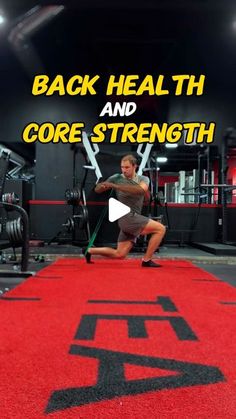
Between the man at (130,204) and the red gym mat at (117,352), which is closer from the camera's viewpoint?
the red gym mat at (117,352)

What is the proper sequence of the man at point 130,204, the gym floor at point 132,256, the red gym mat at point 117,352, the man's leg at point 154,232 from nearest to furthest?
1. the red gym mat at point 117,352
2. the gym floor at point 132,256
3. the man at point 130,204
4. the man's leg at point 154,232

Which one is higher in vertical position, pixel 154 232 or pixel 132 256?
pixel 154 232

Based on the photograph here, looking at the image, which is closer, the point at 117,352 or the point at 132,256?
the point at 117,352

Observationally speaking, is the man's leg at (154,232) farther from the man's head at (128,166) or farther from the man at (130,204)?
the man's head at (128,166)

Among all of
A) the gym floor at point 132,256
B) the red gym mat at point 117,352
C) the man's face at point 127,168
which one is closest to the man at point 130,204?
the man's face at point 127,168

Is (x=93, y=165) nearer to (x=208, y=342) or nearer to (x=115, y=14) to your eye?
(x=115, y=14)

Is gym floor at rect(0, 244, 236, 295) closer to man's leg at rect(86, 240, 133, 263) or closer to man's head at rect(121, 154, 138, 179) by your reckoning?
man's leg at rect(86, 240, 133, 263)

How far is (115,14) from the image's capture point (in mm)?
7574

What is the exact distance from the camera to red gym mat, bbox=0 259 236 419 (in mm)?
1260

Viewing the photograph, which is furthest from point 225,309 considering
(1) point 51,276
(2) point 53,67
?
(2) point 53,67

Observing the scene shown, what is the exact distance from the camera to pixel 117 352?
177cm

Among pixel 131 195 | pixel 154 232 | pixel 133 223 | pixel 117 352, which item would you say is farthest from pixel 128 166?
pixel 117 352

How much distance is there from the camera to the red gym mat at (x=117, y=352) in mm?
1260

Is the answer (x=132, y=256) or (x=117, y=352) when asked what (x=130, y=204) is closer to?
(x=132, y=256)
